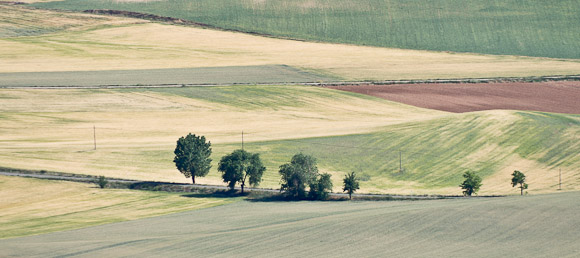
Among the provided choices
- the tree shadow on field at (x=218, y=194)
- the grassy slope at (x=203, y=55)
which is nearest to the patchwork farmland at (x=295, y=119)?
the tree shadow on field at (x=218, y=194)

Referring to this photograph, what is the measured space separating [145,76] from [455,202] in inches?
2682

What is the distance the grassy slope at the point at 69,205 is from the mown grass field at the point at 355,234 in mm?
3241

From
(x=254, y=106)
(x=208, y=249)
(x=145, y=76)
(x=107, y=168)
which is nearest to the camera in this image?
(x=208, y=249)

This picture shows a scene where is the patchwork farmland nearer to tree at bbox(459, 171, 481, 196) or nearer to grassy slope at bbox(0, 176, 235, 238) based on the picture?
grassy slope at bbox(0, 176, 235, 238)

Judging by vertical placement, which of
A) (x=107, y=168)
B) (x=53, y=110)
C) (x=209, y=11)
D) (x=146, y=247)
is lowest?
(x=146, y=247)

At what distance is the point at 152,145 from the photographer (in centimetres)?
8950

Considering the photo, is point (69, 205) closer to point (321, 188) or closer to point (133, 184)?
point (133, 184)

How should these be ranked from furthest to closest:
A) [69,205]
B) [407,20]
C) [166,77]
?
1. [407,20]
2. [166,77]
3. [69,205]

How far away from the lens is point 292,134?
93812 millimetres

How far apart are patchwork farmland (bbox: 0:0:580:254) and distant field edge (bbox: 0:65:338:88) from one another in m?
0.45

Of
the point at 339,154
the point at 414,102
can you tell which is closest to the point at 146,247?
the point at 339,154

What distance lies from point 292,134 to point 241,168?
1865 centimetres

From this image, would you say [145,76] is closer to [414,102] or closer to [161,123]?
[161,123]

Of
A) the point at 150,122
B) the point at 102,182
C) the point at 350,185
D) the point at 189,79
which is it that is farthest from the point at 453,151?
the point at 189,79
